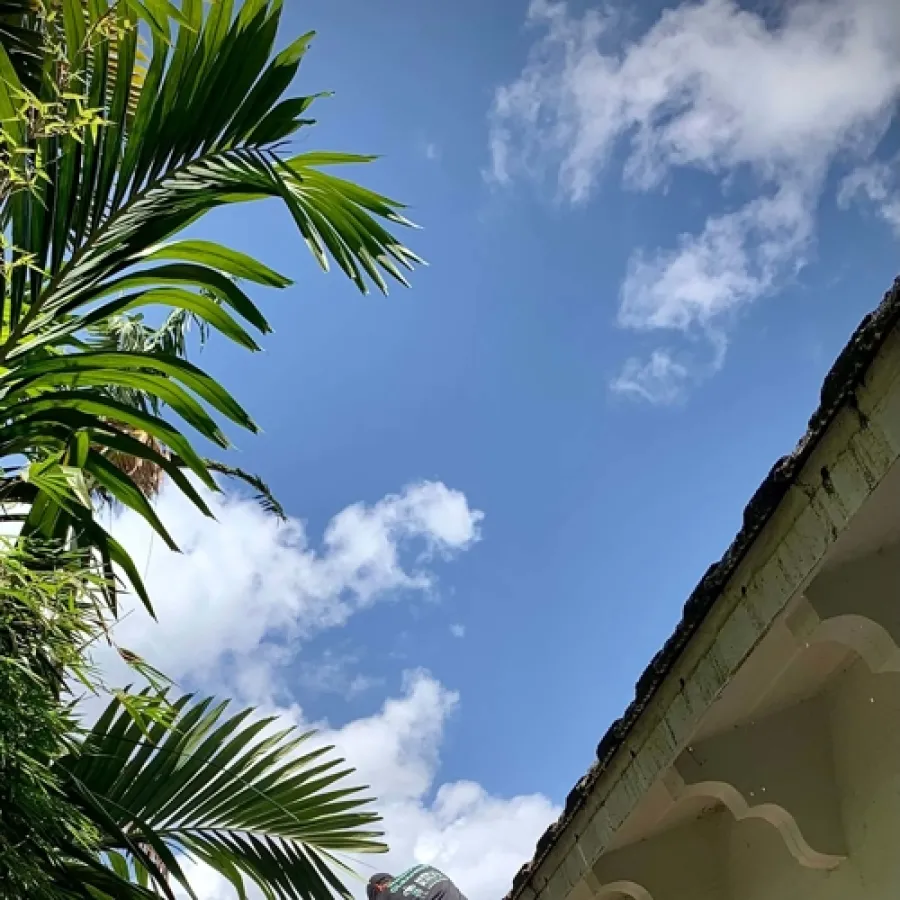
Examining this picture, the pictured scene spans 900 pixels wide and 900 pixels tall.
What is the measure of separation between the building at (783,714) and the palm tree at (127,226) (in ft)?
4.12

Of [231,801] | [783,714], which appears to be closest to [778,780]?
[783,714]

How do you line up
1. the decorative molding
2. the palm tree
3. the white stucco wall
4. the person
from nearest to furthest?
the palm tree → the white stucco wall → the decorative molding → the person

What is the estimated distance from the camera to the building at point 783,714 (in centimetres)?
187

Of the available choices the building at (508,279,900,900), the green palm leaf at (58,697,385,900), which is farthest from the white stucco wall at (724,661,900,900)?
the green palm leaf at (58,697,385,900)

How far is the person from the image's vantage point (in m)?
4.12

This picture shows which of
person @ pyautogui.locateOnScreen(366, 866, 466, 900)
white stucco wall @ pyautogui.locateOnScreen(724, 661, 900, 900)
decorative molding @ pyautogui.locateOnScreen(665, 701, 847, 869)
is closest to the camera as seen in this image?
white stucco wall @ pyautogui.locateOnScreen(724, 661, 900, 900)

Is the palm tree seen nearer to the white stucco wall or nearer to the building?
the building

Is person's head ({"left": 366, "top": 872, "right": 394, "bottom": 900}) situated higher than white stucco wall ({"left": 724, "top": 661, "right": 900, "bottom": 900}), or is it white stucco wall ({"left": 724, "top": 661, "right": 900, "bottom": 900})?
person's head ({"left": 366, "top": 872, "right": 394, "bottom": 900})

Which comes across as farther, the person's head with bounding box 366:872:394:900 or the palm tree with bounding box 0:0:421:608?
the person's head with bounding box 366:872:394:900

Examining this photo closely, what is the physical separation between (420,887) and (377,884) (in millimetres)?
513

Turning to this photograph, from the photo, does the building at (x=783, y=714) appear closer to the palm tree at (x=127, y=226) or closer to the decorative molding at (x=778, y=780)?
the decorative molding at (x=778, y=780)

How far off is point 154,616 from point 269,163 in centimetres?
113

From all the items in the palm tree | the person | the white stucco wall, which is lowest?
the white stucco wall

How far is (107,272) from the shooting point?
1.99 m
